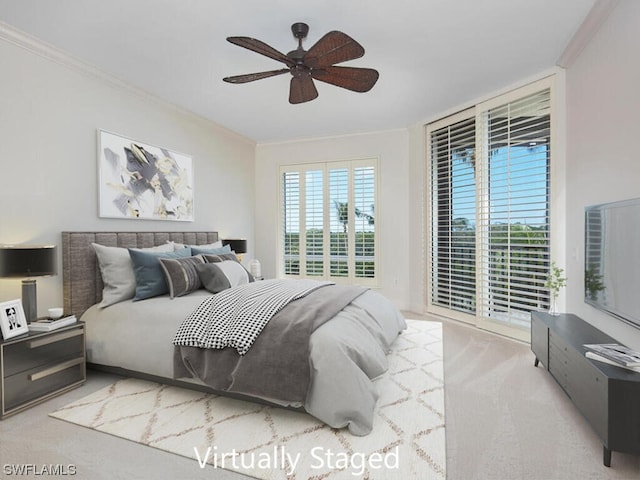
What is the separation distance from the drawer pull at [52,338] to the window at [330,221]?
346 centimetres

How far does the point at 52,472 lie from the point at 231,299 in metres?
1.33

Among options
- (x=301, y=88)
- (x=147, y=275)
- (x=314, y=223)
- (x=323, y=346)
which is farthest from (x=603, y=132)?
(x=314, y=223)

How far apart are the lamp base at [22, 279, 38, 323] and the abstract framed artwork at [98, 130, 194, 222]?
3.08 ft

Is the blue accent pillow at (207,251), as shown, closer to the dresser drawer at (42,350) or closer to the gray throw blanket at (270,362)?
the dresser drawer at (42,350)

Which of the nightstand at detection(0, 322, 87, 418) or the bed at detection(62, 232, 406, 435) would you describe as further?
the nightstand at detection(0, 322, 87, 418)

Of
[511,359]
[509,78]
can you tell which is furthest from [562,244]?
[509,78]

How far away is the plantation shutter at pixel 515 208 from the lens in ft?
11.5

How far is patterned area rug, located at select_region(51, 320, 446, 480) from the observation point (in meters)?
Result: 1.76

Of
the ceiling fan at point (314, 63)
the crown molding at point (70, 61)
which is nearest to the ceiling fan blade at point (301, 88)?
the ceiling fan at point (314, 63)

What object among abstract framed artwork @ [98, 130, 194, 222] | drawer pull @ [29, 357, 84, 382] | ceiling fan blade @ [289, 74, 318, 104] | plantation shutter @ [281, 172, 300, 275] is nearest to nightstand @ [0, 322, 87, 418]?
drawer pull @ [29, 357, 84, 382]

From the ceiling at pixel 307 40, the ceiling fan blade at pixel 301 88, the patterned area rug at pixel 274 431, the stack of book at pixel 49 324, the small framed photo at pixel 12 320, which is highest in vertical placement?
the ceiling at pixel 307 40

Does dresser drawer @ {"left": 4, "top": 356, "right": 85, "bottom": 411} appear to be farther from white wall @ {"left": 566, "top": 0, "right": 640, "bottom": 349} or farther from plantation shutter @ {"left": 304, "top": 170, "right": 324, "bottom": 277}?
white wall @ {"left": 566, "top": 0, "right": 640, "bottom": 349}

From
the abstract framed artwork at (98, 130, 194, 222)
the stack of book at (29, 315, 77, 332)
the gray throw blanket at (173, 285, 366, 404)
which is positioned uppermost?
the abstract framed artwork at (98, 130, 194, 222)

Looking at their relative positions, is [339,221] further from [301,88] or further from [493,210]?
[301,88]
